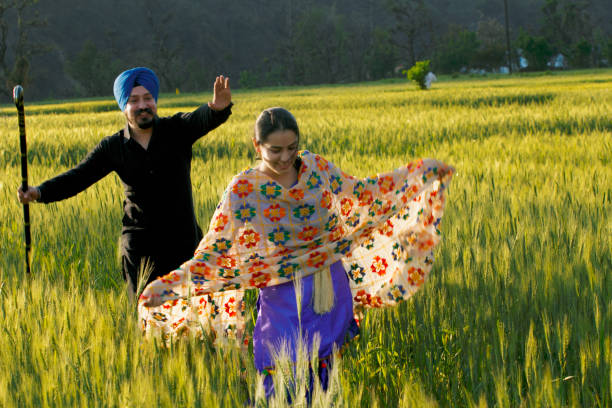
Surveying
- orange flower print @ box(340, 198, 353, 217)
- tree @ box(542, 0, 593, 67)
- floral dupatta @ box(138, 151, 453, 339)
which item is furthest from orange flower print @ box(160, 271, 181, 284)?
tree @ box(542, 0, 593, 67)

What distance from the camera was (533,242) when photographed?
2621 mm

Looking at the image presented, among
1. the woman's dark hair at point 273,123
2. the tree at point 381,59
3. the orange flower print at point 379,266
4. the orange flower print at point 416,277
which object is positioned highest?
the tree at point 381,59

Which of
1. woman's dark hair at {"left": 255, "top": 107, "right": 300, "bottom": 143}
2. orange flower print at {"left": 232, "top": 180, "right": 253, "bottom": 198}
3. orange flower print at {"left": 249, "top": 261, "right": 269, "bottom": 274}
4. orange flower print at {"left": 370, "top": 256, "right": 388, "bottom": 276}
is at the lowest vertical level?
orange flower print at {"left": 370, "top": 256, "right": 388, "bottom": 276}

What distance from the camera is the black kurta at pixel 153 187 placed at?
249cm

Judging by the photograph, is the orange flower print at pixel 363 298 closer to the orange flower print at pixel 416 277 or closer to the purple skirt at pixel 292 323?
the orange flower print at pixel 416 277

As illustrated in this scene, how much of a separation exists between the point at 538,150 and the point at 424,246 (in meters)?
3.90

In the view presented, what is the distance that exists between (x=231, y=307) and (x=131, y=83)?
40.0 inches

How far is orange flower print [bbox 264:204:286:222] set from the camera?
202 cm

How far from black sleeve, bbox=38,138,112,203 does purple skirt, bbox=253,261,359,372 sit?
1.05 m

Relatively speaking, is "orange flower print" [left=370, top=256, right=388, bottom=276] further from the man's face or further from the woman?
the man's face

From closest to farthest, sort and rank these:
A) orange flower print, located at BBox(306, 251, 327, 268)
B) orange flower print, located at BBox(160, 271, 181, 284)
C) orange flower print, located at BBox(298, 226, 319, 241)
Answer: orange flower print, located at BBox(160, 271, 181, 284), orange flower print, located at BBox(306, 251, 327, 268), orange flower print, located at BBox(298, 226, 319, 241)

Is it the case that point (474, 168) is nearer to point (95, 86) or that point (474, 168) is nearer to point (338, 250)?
point (338, 250)

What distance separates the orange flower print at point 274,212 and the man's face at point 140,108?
79 centimetres

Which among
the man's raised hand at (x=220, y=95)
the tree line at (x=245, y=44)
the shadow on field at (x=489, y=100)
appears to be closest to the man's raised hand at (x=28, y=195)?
the man's raised hand at (x=220, y=95)
